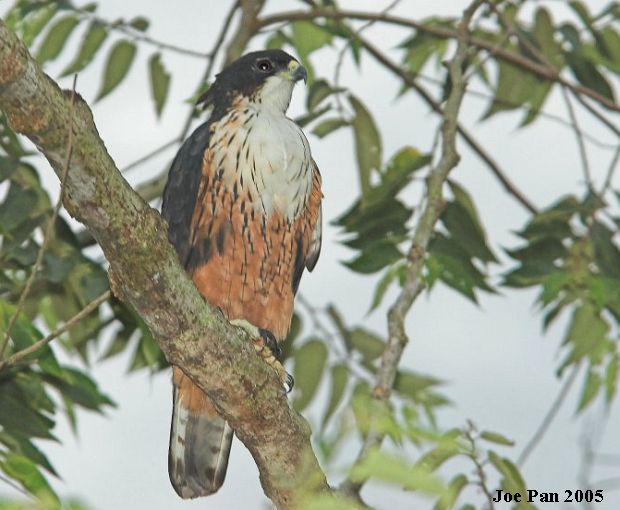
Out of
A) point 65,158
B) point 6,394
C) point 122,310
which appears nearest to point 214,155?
point 122,310

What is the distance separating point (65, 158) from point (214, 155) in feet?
7.08

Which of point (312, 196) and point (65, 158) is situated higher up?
point (312, 196)

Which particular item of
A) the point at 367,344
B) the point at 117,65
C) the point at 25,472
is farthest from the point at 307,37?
the point at 25,472

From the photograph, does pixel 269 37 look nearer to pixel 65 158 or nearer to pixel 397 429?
pixel 65 158

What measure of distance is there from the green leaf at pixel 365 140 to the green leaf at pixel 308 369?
103 centimetres

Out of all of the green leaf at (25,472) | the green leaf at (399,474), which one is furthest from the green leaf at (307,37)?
the green leaf at (399,474)

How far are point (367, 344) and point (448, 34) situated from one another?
6.21 ft

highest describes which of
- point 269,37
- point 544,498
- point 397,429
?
point 269,37

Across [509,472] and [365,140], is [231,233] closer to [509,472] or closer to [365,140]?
[365,140]

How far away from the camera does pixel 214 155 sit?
18.7 ft

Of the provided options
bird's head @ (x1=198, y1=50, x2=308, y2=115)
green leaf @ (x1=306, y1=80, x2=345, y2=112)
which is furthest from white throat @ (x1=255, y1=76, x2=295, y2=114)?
green leaf @ (x1=306, y1=80, x2=345, y2=112)

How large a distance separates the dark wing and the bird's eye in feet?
3.05

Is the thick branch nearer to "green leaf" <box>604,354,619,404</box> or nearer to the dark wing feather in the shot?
the dark wing feather

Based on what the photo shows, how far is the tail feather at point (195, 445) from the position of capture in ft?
18.2
